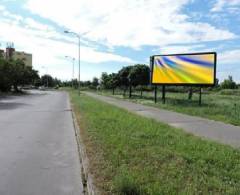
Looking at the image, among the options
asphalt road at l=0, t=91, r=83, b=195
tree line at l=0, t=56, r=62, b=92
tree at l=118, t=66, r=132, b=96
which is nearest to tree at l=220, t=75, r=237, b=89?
tree line at l=0, t=56, r=62, b=92

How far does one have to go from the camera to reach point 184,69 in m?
29.3

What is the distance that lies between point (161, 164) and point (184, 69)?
74.3 feet

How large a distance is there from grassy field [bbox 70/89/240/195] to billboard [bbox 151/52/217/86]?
55.0ft

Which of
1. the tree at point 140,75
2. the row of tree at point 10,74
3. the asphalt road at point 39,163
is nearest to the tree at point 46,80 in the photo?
the row of tree at point 10,74

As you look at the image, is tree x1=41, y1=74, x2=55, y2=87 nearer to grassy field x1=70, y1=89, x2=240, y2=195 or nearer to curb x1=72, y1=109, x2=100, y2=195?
grassy field x1=70, y1=89, x2=240, y2=195

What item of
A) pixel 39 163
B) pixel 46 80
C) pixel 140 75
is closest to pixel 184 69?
pixel 140 75

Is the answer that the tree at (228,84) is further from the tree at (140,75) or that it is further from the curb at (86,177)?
the curb at (86,177)

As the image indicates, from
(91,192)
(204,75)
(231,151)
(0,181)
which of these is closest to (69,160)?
(0,181)

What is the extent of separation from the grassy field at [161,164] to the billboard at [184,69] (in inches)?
660

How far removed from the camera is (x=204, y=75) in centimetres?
2767

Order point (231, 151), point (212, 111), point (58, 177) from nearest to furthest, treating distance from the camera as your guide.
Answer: point (58, 177), point (231, 151), point (212, 111)

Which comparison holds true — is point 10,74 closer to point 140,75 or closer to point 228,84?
point 140,75

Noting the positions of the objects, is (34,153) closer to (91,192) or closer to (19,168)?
(19,168)

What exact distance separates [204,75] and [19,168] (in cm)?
2180
